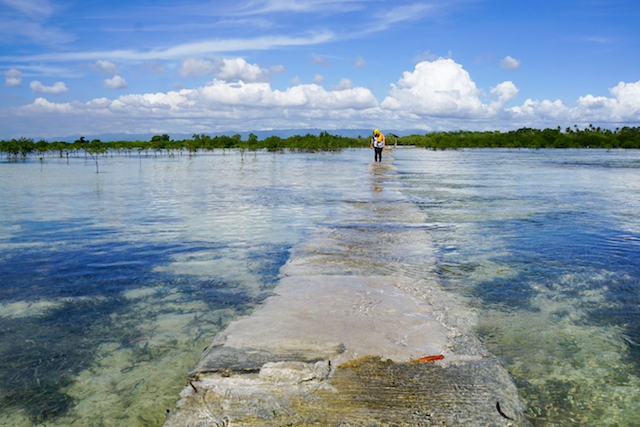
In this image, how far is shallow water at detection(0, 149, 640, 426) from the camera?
3.69 meters

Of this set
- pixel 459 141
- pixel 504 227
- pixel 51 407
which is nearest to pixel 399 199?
pixel 504 227

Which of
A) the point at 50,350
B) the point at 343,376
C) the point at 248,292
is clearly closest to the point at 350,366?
the point at 343,376

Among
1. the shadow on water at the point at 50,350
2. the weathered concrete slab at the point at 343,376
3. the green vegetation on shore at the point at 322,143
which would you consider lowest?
the shadow on water at the point at 50,350

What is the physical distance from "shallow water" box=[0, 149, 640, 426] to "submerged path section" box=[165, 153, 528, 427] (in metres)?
0.43

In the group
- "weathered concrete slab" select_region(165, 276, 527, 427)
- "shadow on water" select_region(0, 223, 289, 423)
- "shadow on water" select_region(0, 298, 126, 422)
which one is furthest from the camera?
"shadow on water" select_region(0, 223, 289, 423)

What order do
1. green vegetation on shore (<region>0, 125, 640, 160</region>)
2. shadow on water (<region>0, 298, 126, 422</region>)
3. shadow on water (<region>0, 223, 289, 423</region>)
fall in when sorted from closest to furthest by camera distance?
shadow on water (<region>0, 298, 126, 422</region>), shadow on water (<region>0, 223, 289, 423</region>), green vegetation on shore (<region>0, 125, 640, 160</region>)

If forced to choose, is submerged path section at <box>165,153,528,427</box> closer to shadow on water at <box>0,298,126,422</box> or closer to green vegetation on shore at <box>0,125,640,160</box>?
shadow on water at <box>0,298,126,422</box>

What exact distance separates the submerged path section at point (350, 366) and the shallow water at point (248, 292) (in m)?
0.43

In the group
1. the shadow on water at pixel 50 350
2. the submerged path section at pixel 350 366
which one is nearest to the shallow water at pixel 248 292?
the shadow on water at pixel 50 350

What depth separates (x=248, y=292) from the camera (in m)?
6.01

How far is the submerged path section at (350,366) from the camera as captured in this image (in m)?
2.84

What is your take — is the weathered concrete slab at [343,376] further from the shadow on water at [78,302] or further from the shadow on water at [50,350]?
the shadow on water at [50,350]

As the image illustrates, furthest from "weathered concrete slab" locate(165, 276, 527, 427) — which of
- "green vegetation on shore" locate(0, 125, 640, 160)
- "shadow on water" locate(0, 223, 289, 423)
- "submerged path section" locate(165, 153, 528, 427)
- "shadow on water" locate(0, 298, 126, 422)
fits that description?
"green vegetation on shore" locate(0, 125, 640, 160)

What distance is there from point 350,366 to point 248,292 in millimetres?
2933
